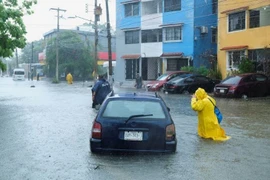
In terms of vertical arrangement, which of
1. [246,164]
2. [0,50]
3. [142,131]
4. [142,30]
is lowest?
[246,164]

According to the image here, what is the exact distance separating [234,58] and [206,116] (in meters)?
22.0

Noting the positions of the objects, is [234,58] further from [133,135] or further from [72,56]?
[72,56]

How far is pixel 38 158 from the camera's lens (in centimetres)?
752

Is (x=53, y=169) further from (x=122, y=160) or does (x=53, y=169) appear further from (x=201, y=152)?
(x=201, y=152)

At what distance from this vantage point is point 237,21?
29.9m

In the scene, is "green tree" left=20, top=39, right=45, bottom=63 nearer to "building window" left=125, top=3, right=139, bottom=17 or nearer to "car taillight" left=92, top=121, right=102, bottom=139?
"building window" left=125, top=3, right=139, bottom=17

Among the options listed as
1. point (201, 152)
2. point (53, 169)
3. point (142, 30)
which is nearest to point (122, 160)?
point (53, 169)

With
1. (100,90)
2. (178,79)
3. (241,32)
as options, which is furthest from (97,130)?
(241,32)

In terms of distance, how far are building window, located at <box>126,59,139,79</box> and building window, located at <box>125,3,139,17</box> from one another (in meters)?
4.99

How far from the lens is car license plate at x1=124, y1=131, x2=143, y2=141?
724 cm

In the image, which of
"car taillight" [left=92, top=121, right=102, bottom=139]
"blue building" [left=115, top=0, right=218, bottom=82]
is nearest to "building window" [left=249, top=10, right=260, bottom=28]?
"blue building" [left=115, top=0, right=218, bottom=82]

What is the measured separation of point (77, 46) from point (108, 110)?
51.9 meters

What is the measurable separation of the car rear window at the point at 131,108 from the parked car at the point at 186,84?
18836 mm

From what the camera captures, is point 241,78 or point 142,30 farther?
point 142,30
